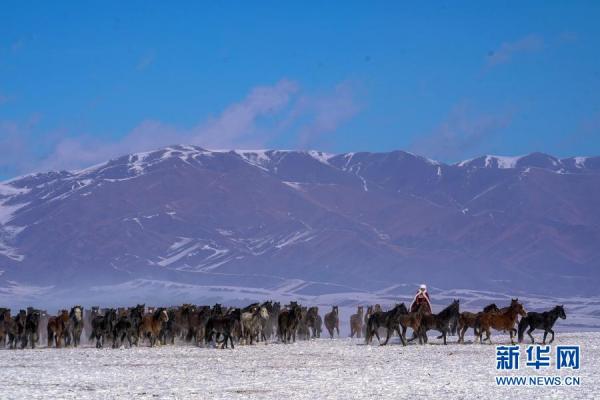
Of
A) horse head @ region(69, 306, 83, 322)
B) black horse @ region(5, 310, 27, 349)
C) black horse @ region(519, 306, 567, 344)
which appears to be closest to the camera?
black horse @ region(519, 306, 567, 344)

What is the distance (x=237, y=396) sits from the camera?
1922 cm

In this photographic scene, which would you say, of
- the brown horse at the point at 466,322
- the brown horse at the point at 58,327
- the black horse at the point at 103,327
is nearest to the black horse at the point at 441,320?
the brown horse at the point at 466,322

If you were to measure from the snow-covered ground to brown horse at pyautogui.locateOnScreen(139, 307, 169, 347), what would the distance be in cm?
74

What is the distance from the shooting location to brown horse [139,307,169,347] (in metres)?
32.3

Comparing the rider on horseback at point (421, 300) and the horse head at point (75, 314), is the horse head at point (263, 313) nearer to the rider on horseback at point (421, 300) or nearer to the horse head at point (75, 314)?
the rider on horseback at point (421, 300)

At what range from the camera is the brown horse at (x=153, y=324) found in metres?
32.3

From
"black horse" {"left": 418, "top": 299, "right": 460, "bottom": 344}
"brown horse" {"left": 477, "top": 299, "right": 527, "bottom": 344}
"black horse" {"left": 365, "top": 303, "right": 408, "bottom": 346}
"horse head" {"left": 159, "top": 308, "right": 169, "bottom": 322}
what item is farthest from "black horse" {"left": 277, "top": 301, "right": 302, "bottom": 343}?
"brown horse" {"left": 477, "top": 299, "right": 527, "bottom": 344}

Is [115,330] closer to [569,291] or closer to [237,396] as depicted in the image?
[237,396]

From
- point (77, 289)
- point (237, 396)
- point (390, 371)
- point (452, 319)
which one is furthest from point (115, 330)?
point (77, 289)

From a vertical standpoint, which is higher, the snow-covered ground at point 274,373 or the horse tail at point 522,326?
the horse tail at point 522,326

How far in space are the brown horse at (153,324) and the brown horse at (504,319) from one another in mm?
8153

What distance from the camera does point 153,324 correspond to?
32.3 meters

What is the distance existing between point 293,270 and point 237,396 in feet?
567

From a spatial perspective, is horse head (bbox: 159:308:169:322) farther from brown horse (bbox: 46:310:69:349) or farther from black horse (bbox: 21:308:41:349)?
black horse (bbox: 21:308:41:349)
